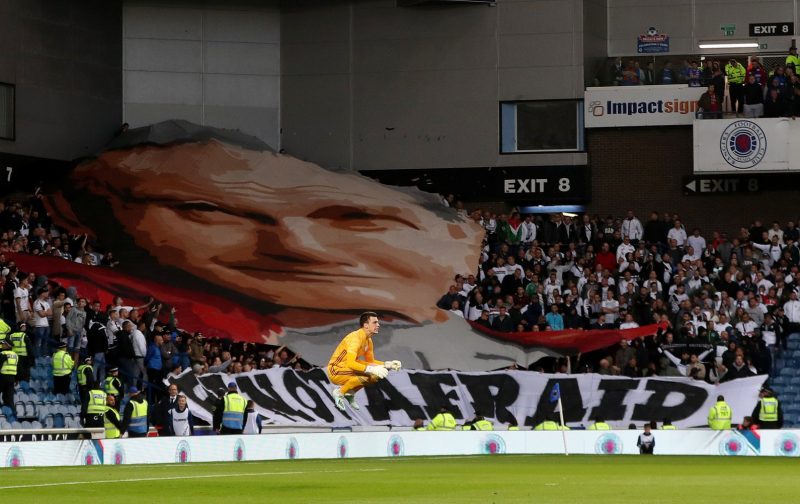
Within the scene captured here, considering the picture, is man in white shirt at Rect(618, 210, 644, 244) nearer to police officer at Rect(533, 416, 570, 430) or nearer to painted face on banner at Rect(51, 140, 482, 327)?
painted face on banner at Rect(51, 140, 482, 327)

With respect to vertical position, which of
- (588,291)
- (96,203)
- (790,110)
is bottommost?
(588,291)

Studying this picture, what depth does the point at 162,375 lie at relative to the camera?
3591 cm

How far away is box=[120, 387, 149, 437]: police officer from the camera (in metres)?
31.2

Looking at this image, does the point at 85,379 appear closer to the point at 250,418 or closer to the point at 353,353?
the point at 250,418

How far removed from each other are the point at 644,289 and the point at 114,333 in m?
14.9

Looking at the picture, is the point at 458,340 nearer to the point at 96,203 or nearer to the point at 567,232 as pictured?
the point at 567,232

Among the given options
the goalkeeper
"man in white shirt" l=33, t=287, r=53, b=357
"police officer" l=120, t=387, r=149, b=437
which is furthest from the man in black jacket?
the goalkeeper

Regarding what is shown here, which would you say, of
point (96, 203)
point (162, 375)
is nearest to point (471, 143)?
point (96, 203)

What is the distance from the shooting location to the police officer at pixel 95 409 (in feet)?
106

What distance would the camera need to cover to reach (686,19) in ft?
165

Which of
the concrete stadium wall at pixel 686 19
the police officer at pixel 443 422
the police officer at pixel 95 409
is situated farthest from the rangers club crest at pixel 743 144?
the police officer at pixel 95 409

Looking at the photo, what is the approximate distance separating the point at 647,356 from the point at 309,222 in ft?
38.9

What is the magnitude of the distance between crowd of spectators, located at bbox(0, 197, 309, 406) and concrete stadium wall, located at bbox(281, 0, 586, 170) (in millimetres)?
13021

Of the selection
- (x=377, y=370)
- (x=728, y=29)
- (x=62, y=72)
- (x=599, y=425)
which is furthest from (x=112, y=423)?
(x=728, y=29)
